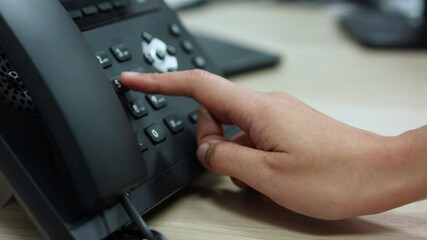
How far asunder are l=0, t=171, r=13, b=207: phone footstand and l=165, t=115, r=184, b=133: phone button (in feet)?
0.44

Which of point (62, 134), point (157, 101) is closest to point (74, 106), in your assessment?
point (62, 134)

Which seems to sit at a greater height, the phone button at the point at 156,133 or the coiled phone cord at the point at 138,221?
the phone button at the point at 156,133

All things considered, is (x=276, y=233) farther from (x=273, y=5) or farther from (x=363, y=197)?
(x=273, y=5)

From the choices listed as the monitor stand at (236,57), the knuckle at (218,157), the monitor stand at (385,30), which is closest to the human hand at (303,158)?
the knuckle at (218,157)

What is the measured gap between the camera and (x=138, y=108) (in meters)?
0.42

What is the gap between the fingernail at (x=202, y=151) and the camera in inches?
16.8

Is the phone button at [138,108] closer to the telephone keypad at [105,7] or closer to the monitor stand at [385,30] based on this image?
the telephone keypad at [105,7]

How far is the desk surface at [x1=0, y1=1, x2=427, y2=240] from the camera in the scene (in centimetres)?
38

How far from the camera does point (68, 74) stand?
0.33m

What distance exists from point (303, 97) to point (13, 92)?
0.38 m

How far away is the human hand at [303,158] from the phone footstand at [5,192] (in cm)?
12

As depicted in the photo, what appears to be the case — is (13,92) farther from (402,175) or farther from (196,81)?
(402,175)

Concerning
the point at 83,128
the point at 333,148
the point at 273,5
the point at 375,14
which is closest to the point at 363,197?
the point at 333,148

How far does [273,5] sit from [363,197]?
965 mm
